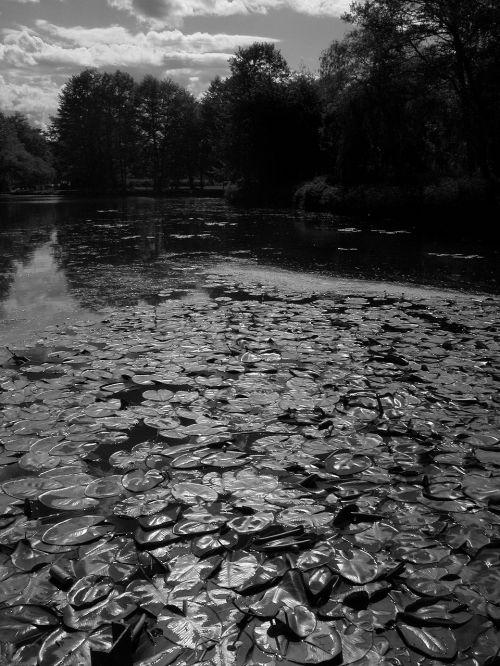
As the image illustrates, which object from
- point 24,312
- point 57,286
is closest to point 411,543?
point 24,312

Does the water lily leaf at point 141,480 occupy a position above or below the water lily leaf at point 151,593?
above

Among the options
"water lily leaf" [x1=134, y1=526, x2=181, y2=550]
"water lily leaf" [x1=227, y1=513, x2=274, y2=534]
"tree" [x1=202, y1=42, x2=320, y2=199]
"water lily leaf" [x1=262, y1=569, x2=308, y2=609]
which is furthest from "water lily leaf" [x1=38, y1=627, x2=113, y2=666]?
"tree" [x1=202, y1=42, x2=320, y2=199]

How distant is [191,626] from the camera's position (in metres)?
1.54

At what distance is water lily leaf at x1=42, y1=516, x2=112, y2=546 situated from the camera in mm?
1918

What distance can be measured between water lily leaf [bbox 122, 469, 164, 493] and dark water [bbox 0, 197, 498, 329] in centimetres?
332

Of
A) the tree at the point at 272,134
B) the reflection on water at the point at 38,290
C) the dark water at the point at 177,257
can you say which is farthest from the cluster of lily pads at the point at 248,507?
the tree at the point at 272,134

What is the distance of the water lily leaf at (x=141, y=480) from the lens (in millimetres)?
2238

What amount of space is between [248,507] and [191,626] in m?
0.61

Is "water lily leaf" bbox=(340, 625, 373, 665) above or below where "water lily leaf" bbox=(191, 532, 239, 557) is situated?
above

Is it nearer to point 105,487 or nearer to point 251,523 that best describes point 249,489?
point 251,523

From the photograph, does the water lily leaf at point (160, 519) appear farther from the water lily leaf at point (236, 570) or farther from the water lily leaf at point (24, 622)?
the water lily leaf at point (24, 622)

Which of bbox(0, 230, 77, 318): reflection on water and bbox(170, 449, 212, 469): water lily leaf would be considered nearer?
bbox(170, 449, 212, 469): water lily leaf

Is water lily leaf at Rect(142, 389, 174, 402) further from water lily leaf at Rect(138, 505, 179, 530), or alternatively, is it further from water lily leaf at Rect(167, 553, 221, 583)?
water lily leaf at Rect(167, 553, 221, 583)

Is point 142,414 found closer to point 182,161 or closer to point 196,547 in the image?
point 196,547
